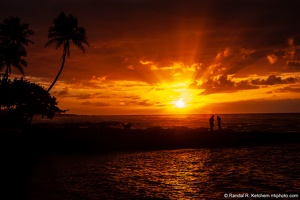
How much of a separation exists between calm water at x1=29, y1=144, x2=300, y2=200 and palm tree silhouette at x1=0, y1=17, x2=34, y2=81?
92.1ft

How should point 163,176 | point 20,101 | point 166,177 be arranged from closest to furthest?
1. point 166,177
2. point 163,176
3. point 20,101

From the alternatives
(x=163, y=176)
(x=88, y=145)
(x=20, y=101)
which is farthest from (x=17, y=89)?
(x=163, y=176)

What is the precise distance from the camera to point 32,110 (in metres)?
52.6

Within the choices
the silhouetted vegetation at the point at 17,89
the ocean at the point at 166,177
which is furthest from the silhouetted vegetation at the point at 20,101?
the ocean at the point at 166,177

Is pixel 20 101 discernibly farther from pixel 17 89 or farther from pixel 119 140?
pixel 119 140

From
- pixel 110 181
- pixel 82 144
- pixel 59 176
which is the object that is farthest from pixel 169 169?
pixel 82 144

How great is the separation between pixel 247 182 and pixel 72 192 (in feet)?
38.8

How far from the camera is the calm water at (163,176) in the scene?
18.0 meters

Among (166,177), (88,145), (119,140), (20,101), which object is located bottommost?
A: (166,177)

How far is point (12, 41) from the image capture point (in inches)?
2141

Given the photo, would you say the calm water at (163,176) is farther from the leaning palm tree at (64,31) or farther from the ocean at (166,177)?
the leaning palm tree at (64,31)

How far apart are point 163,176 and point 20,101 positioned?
37.3 m

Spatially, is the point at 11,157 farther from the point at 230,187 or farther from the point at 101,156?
the point at 230,187

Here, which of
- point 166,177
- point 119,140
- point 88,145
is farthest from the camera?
point 119,140
